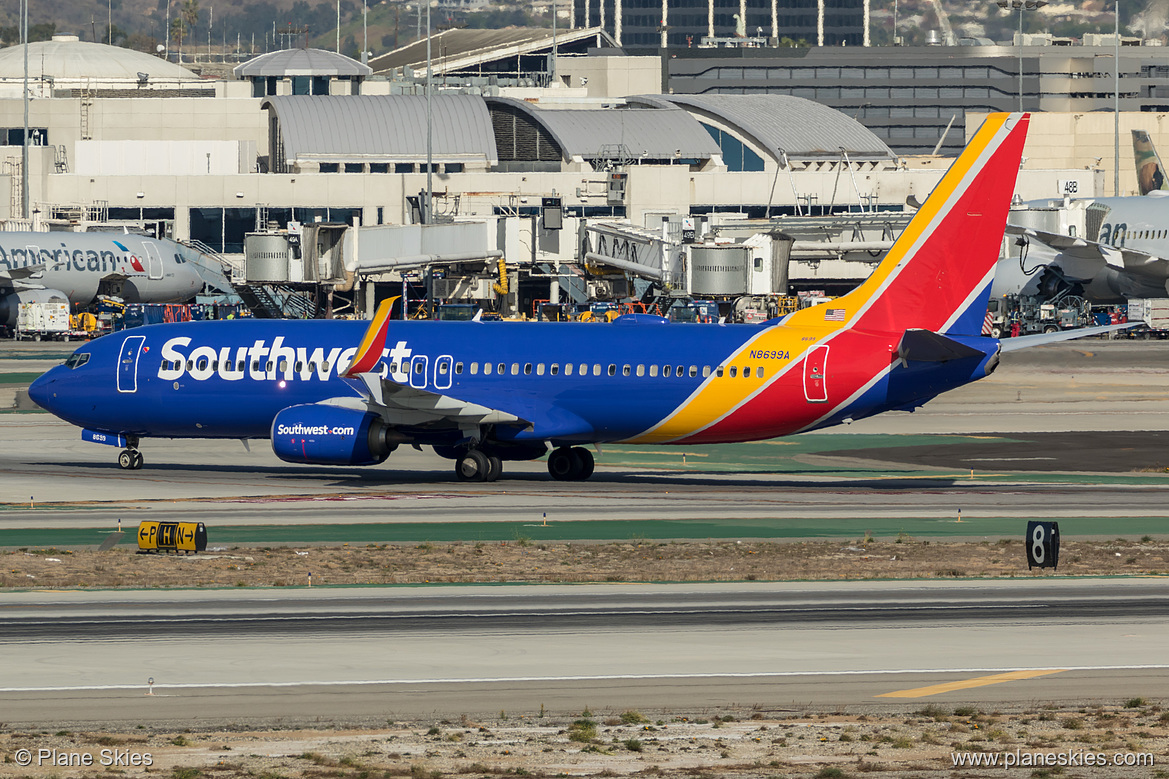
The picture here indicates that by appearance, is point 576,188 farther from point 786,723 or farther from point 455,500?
point 786,723

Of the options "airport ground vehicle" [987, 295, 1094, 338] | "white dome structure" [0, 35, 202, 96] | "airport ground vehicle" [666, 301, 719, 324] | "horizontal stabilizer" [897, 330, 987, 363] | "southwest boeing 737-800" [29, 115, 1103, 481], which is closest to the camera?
"horizontal stabilizer" [897, 330, 987, 363]

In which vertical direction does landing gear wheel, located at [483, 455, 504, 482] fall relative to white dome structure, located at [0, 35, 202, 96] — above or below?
below

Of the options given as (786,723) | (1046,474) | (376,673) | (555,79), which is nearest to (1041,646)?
(786,723)

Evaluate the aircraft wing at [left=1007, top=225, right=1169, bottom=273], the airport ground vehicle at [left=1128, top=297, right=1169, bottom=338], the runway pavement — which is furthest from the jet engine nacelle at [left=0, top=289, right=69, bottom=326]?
the runway pavement

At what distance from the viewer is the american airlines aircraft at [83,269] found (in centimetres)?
10381

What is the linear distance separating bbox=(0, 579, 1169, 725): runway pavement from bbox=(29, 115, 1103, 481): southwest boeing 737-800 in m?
12.5

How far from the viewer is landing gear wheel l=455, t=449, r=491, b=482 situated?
140ft

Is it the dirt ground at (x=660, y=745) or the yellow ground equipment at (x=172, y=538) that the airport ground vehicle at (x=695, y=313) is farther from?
the dirt ground at (x=660, y=745)

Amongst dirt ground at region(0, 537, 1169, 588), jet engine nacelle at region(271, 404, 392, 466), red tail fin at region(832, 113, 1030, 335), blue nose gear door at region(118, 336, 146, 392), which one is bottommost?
dirt ground at region(0, 537, 1169, 588)

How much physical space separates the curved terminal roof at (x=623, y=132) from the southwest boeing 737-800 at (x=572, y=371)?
97.9m

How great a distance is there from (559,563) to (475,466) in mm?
12527

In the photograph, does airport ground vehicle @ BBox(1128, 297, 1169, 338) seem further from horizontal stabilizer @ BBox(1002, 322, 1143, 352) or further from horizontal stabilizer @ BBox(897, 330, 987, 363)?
horizontal stabilizer @ BBox(897, 330, 987, 363)

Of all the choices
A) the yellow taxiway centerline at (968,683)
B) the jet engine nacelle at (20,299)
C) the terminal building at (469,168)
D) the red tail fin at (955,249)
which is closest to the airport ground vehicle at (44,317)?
the jet engine nacelle at (20,299)

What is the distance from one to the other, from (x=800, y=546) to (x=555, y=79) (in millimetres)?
161894
